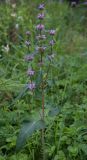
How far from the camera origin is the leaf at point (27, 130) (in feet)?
6.79

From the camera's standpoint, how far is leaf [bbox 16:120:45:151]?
207 cm

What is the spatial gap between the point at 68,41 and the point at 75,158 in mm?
2123

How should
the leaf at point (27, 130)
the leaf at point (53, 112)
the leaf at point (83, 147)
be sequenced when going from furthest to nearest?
the leaf at point (83, 147)
the leaf at point (53, 112)
the leaf at point (27, 130)

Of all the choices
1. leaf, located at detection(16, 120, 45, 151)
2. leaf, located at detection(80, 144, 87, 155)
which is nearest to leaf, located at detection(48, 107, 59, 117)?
leaf, located at detection(16, 120, 45, 151)

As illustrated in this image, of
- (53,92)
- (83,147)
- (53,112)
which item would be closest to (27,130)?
(53,112)

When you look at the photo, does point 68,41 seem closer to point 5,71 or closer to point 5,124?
point 5,71

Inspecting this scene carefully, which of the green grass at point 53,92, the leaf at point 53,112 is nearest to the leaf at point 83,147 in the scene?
the green grass at point 53,92

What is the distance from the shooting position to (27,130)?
6.84 feet

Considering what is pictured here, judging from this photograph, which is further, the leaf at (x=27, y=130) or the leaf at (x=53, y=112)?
the leaf at (x=53, y=112)

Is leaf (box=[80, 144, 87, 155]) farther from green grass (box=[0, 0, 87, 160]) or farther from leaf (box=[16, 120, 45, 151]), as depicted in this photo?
leaf (box=[16, 120, 45, 151])

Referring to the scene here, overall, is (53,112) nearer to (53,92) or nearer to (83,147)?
(83,147)

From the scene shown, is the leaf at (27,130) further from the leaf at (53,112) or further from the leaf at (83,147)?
the leaf at (83,147)

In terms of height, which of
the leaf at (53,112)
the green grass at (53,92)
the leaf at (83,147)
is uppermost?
the leaf at (53,112)

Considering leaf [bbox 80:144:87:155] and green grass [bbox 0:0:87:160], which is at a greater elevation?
green grass [bbox 0:0:87:160]
